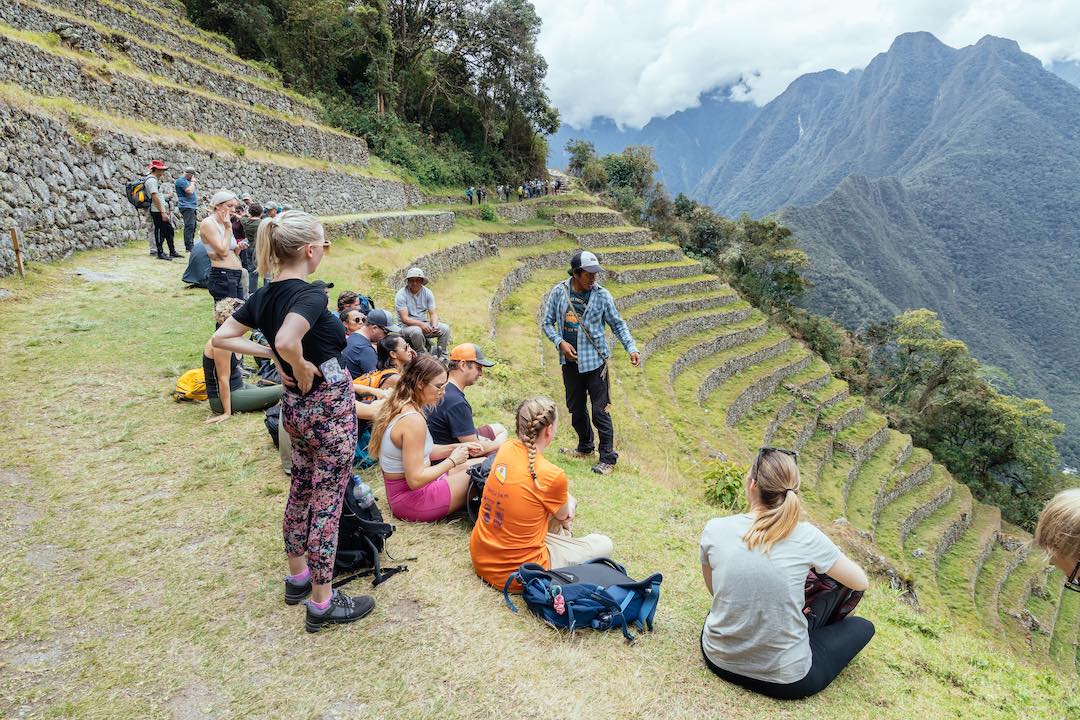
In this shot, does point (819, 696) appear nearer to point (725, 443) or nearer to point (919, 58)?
point (725, 443)

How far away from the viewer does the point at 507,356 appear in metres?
10.3

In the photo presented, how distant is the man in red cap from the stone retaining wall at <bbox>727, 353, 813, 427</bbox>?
13030 mm

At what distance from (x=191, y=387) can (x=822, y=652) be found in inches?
202

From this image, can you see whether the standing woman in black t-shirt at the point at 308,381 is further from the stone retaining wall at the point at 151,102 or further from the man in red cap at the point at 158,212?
the stone retaining wall at the point at 151,102

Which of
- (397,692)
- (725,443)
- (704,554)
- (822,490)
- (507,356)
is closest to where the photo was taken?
(397,692)

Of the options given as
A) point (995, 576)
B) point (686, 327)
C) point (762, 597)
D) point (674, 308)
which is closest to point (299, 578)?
point (762, 597)

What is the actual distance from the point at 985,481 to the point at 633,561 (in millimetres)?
30788

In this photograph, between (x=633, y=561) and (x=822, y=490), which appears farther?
(x=822, y=490)

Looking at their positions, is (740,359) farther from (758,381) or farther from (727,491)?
(727,491)

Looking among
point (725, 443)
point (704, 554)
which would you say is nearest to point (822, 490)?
point (725, 443)

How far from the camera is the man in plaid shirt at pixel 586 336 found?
5027 mm

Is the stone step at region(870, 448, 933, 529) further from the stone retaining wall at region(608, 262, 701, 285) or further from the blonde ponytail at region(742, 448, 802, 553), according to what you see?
the blonde ponytail at region(742, 448, 802, 553)

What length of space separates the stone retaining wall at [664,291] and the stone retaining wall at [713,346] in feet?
8.57

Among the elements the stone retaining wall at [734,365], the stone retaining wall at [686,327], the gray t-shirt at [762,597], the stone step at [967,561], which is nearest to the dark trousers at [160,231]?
the gray t-shirt at [762,597]
